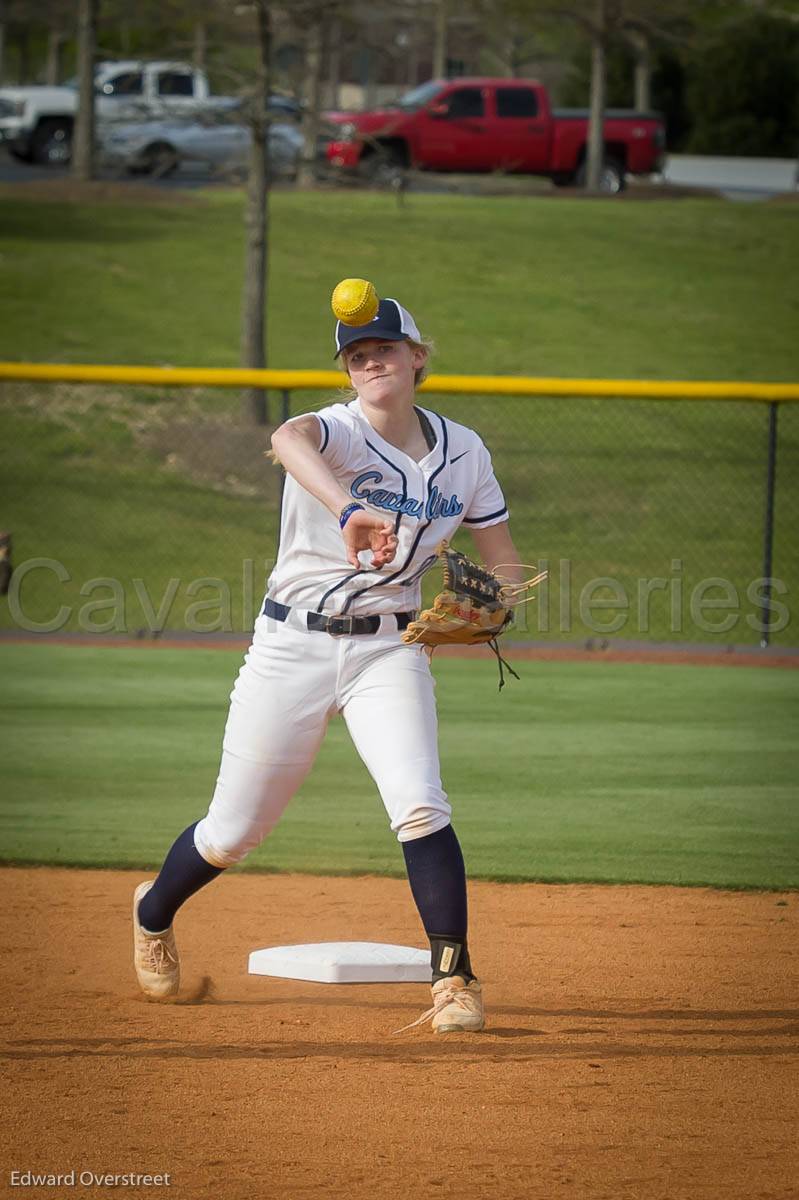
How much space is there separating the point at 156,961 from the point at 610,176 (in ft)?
93.6

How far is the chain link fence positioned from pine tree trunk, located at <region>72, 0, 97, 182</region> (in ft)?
23.9

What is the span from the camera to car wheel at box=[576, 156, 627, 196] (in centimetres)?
3078

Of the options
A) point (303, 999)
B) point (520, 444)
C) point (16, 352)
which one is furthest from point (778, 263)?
point (303, 999)

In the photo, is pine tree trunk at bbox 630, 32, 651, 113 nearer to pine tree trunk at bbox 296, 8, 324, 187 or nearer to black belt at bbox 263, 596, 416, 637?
pine tree trunk at bbox 296, 8, 324, 187

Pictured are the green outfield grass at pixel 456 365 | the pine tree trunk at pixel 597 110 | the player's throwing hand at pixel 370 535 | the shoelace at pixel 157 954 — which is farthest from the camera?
the pine tree trunk at pixel 597 110

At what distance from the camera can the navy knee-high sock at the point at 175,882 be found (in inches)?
172

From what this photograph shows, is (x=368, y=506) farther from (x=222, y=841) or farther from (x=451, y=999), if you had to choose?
(x=451, y=999)

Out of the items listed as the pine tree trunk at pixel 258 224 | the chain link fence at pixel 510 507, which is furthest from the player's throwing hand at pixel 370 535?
the pine tree trunk at pixel 258 224

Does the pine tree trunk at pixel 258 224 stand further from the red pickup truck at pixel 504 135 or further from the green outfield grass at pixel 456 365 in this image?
the red pickup truck at pixel 504 135

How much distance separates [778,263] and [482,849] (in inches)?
848

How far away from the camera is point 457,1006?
13.4ft

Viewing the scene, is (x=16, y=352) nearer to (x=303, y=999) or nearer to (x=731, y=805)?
(x=731, y=805)

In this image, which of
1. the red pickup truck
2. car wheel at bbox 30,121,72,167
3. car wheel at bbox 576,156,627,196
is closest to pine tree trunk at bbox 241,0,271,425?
the red pickup truck

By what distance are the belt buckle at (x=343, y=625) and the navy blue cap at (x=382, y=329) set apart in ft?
2.33
